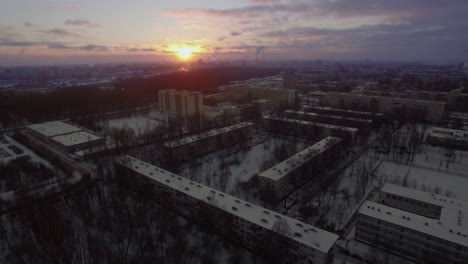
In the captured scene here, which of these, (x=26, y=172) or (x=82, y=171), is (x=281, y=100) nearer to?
(x=82, y=171)

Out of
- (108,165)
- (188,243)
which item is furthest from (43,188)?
(188,243)

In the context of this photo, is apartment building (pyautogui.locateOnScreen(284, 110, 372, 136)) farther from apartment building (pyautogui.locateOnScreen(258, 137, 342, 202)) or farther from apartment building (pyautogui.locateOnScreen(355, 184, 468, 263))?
apartment building (pyautogui.locateOnScreen(355, 184, 468, 263))

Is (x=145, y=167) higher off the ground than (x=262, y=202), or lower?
higher

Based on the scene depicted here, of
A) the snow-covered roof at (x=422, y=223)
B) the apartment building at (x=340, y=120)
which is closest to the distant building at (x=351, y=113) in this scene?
the apartment building at (x=340, y=120)

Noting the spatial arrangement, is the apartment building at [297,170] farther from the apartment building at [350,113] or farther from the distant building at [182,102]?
the distant building at [182,102]

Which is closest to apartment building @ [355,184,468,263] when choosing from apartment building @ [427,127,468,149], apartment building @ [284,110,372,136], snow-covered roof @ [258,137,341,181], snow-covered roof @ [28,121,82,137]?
snow-covered roof @ [258,137,341,181]
